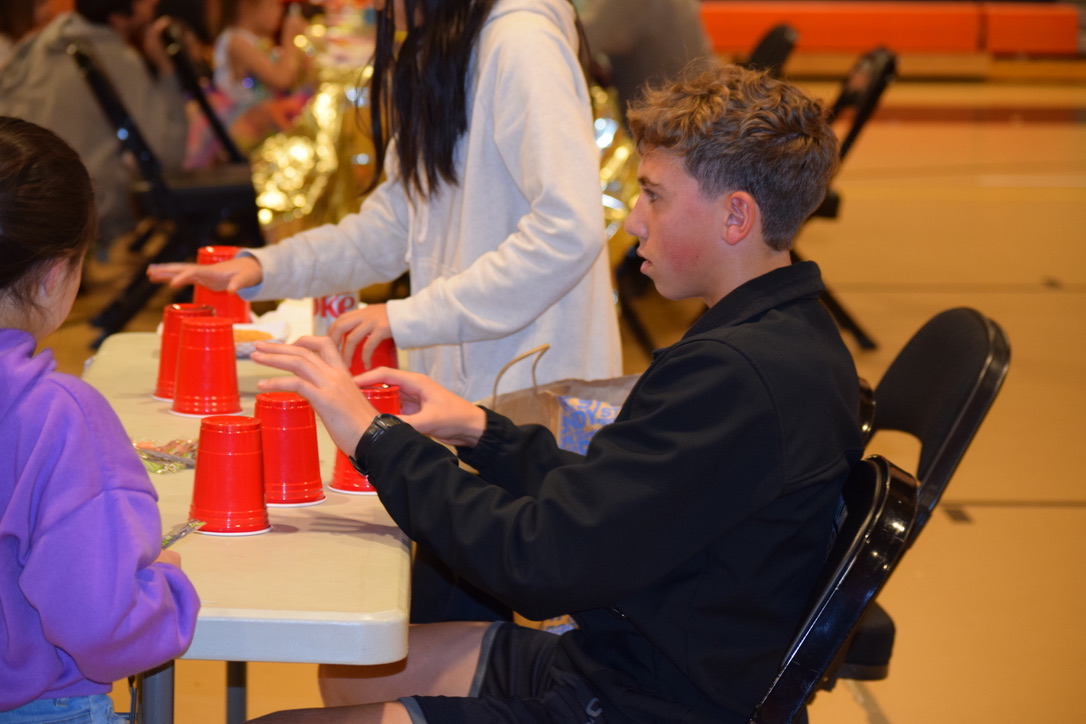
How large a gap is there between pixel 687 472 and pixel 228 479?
0.51 metres

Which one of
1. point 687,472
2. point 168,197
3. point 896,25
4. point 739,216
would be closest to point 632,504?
point 687,472

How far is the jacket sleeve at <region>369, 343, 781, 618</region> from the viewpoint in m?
1.27

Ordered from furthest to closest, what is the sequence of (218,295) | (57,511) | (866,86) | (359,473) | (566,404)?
(866,86)
(218,295)
(566,404)
(359,473)
(57,511)

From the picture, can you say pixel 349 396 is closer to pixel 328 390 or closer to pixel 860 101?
pixel 328 390

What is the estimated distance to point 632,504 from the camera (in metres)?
1.26

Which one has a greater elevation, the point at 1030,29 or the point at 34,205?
the point at 34,205

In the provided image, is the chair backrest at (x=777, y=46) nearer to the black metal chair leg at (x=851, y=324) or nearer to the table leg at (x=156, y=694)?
the black metal chair leg at (x=851, y=324)

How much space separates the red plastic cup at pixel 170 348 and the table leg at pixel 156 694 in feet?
2.04

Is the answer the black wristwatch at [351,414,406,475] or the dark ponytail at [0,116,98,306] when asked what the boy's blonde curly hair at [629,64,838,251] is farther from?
the dark ponytail at [0,116,98,306]

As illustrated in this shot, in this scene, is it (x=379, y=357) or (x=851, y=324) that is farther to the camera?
(x=851, y=324)

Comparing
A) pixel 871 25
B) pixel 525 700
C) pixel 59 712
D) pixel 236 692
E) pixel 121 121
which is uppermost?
pixel 59 712

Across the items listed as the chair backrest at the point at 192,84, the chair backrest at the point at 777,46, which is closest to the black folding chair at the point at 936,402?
the chair backrest at the point at 777,46

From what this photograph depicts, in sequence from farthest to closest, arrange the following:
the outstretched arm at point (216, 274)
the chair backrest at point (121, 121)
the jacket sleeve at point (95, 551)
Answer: the chair backrest at point (121, 121), the outstretched arm at point (216, 274), the jacket sleeve at point (95, 551)

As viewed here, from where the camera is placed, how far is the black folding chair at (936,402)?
182cm
